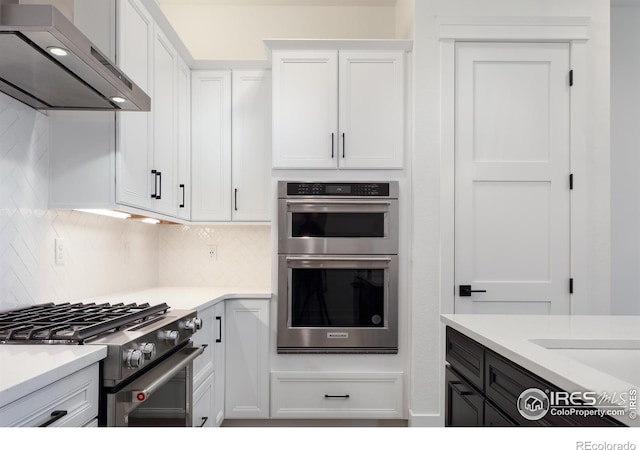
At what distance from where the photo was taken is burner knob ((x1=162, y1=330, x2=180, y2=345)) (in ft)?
5.99

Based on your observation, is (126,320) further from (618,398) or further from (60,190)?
(618,398)

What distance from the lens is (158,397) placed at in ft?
5.86

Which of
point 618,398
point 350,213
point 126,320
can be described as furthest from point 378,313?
point 618,398

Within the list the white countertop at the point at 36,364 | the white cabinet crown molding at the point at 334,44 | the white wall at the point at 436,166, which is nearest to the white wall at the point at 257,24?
the white cabinet crown molding at the point at 334,44

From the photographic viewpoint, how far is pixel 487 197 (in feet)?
9.69

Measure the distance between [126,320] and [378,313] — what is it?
166 centimetres

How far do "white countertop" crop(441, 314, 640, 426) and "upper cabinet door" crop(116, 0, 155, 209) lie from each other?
4.88 feet

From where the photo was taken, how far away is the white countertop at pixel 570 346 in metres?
0.98

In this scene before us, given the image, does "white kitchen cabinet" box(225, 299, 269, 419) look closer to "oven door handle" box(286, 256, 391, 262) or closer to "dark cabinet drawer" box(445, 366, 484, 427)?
"oven door handle" box(286, 256, 391, 262)

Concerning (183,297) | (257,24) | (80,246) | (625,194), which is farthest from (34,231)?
(625,194)

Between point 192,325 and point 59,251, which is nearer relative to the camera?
point 192,325

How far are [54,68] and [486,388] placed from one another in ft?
5.51

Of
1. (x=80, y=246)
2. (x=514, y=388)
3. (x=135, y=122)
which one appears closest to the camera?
(x=514, y=388)

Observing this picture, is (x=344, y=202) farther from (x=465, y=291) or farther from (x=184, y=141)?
(x=184, y=141)
